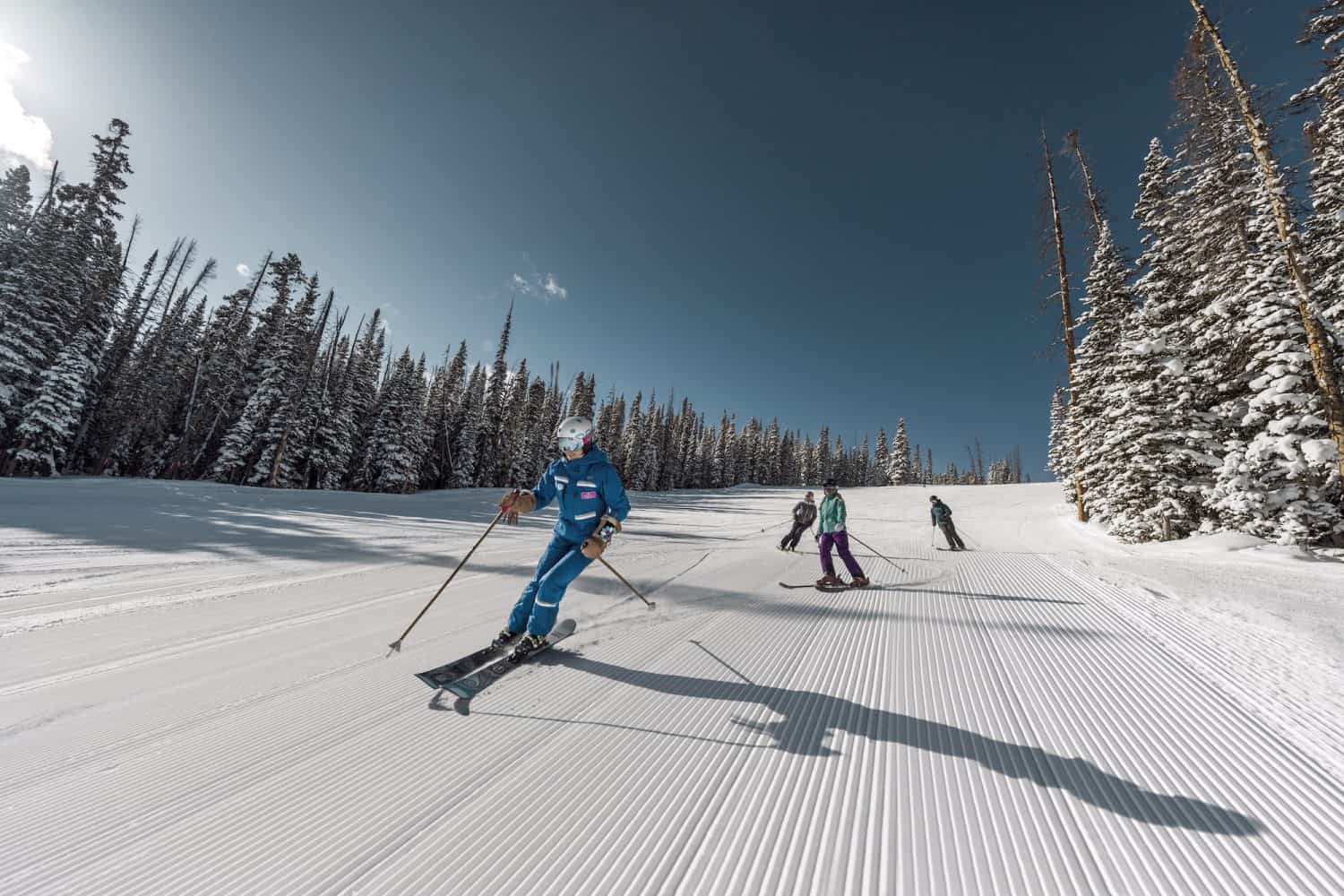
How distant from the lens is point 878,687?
3006mm

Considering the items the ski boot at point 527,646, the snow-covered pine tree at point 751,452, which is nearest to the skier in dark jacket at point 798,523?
the ski boot at point 527,646

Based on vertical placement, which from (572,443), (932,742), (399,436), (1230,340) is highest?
(1230,340)

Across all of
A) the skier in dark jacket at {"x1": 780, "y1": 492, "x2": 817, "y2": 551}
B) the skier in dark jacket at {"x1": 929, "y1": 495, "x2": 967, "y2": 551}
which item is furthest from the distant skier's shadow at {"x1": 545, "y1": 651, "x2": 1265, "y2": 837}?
the skier in dark jacket at {"x1": 929, "y1": 495, "x2": 967, "y2": 551}

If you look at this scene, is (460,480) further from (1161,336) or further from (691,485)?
(1161,336)

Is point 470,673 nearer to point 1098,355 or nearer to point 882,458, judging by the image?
point 1098,355

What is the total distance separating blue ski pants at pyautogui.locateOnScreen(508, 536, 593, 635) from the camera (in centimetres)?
352

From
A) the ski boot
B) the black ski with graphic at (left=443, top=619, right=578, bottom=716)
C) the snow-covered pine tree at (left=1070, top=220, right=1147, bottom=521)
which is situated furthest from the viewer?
the snow-covered pine tree at (left=1070, top=220, right=1147, bottom=521)

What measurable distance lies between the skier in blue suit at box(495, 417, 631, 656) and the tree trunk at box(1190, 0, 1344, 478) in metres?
11.8

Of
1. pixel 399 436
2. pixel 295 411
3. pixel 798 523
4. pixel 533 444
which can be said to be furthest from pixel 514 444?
pixel 798 523

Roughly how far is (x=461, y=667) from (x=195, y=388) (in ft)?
111

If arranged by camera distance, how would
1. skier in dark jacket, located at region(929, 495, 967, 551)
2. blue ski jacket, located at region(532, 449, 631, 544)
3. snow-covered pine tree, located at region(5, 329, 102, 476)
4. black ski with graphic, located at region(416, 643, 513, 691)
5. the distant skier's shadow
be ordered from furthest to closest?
snow-covered pine tree, located at region(5, 329, 102, 476) → skier in dark jacket, located at region(929, 495, 967, 551) → blue ski jacket, located at region(532, 449, 631, 544) → black ski with graphic, located at region(416, 643, 513, 691) → the distant skier's shadow

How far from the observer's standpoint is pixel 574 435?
3.82 m

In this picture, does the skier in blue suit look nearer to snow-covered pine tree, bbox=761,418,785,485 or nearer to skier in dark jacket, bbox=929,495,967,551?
skier in dark jacket, bbox=929,495,967,551

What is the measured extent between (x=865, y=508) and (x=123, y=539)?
26940mm
